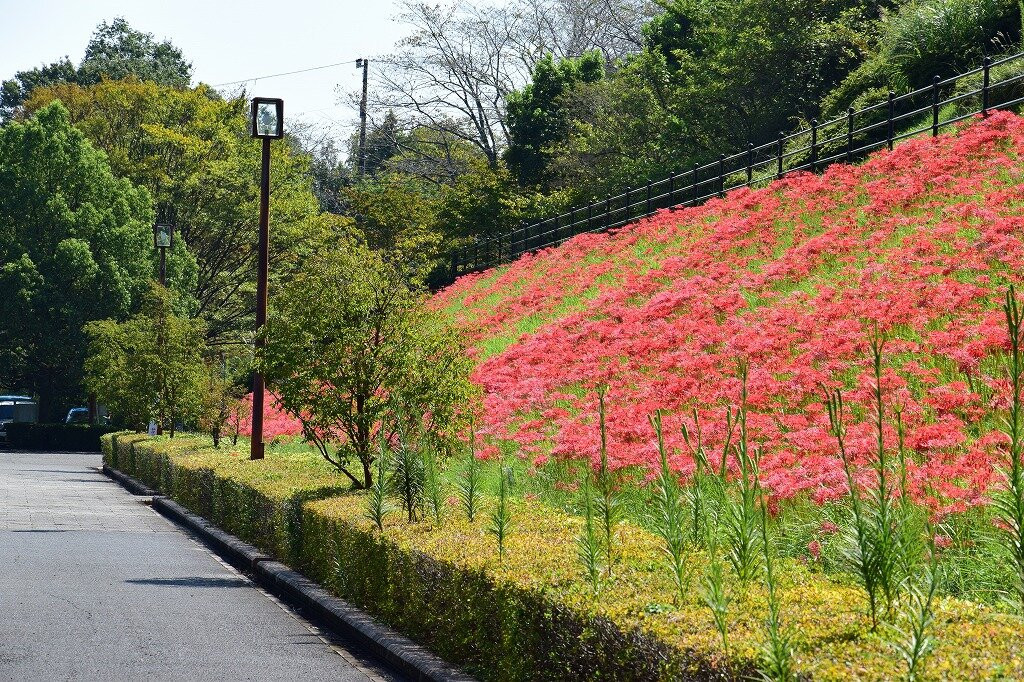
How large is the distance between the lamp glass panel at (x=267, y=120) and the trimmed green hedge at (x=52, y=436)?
109 ft

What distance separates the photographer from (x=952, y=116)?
2695 cm

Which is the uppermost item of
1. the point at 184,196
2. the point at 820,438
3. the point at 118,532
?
the point at 184,196

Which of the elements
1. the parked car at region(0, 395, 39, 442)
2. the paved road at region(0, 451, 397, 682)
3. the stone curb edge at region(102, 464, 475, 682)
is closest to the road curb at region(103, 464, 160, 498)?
the paved road at region(0, 451, 397, 682)

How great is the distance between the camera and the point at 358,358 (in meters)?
15.4

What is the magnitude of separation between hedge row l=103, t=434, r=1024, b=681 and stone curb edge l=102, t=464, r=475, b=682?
5.0 inches

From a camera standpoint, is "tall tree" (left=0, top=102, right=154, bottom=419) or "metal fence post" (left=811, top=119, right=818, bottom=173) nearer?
"metal fence post" (left=811, top=119, right=818, bottom=173)

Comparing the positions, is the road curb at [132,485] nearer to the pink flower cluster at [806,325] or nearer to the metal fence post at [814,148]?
the pink flower cluster at [806,325]

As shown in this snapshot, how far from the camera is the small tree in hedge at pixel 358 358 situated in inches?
595

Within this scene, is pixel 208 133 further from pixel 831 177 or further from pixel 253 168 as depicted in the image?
pixel 831 177

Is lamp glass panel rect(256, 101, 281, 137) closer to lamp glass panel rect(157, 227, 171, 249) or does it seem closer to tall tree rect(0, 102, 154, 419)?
lamp glass panel rect(157, 227, 171, 249)

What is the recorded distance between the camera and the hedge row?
4.96m

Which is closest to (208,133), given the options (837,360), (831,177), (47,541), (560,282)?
(560,282)

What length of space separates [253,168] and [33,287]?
10851 mm

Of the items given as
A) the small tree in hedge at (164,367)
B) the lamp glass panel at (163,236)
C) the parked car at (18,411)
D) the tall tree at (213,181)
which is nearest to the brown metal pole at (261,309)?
the small tree in hedge at (164,367)
